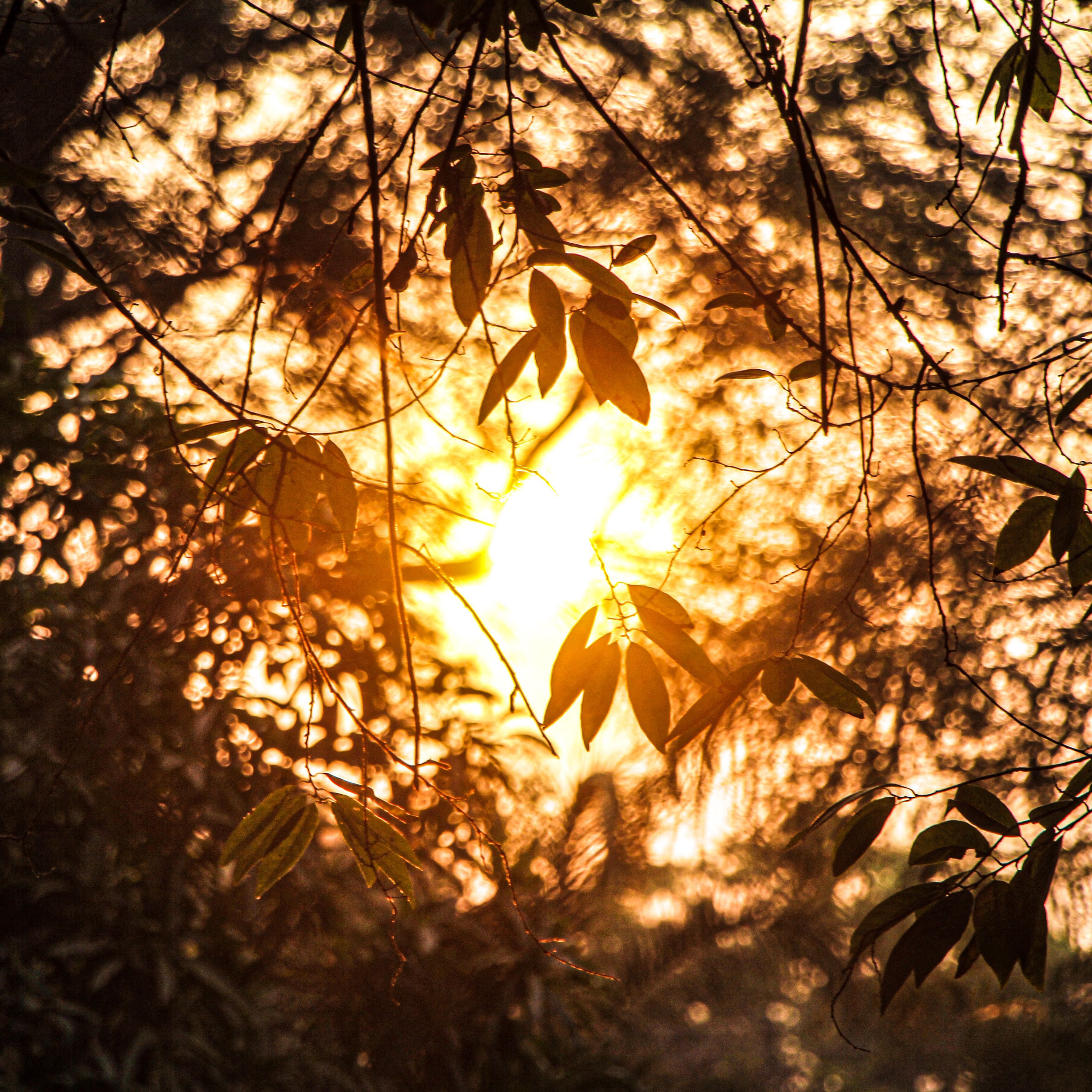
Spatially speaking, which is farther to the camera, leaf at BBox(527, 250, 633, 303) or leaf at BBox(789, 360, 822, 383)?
leaf at BBox(789, 360, 822, 383)

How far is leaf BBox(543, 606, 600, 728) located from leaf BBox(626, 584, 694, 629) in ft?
0.09

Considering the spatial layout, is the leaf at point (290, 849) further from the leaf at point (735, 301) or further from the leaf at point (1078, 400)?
the leaf at point (1078, 400)

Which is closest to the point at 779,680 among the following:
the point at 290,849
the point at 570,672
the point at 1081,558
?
the point at 570,672

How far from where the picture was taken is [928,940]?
1.66 ft

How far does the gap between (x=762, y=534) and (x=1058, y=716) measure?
0.70 meters

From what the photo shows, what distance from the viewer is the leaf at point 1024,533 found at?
0.56 meters

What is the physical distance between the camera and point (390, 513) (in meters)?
0.43

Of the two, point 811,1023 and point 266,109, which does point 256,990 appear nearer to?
point 811,1023

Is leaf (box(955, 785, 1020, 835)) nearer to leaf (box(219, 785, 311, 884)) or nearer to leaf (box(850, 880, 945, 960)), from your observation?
leaf (box(850, 880, 945, 960))

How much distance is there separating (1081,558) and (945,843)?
0.76 ft

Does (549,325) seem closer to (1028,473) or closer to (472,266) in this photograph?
(472,266)

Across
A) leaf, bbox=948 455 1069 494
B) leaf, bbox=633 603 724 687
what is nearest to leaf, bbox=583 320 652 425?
leaf, bbox=633 603 724 687

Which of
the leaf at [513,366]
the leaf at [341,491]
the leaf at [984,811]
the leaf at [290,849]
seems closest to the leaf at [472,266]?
the leaf at [513,366]

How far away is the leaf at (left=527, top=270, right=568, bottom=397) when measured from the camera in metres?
0.46
